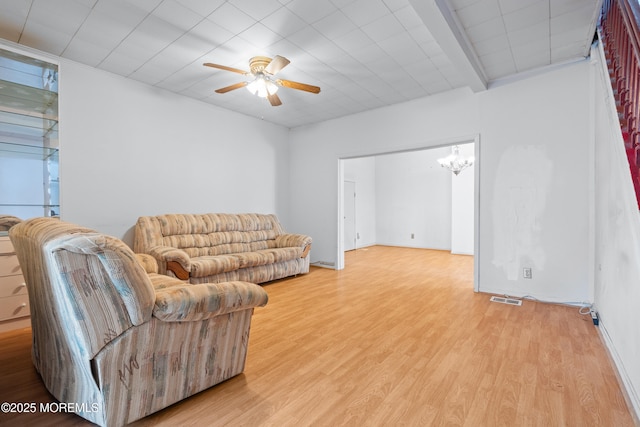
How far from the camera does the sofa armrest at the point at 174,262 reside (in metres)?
3.29

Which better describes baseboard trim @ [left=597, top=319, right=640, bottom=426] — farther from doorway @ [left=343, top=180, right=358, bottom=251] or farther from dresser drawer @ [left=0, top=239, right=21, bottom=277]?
doorway @ [left=343, top=180, right=358, bottom=251]

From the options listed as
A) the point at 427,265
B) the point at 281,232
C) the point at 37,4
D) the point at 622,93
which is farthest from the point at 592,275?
the point at 37,4

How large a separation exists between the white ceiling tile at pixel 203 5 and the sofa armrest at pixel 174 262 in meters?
2.41

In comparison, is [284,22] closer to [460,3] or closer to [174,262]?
[460,3]

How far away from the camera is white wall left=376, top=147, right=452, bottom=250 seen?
757cm

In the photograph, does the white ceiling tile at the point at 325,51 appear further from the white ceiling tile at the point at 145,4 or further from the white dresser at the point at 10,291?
the white dresser at the point at 10,291

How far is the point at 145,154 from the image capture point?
3.94m

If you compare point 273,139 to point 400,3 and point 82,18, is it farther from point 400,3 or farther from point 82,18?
point 400,3

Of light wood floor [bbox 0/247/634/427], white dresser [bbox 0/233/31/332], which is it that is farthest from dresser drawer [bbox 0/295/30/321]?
light wood floor [bbox 0/247/634/427]

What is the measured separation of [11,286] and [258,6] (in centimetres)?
332

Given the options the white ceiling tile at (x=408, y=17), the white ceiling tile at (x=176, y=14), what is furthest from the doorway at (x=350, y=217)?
the white ceiling tile at (x=176, y=14)

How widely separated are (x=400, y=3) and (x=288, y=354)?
2.88m

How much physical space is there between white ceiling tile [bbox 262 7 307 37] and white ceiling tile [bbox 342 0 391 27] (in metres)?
0.42

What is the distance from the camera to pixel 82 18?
2.54m
